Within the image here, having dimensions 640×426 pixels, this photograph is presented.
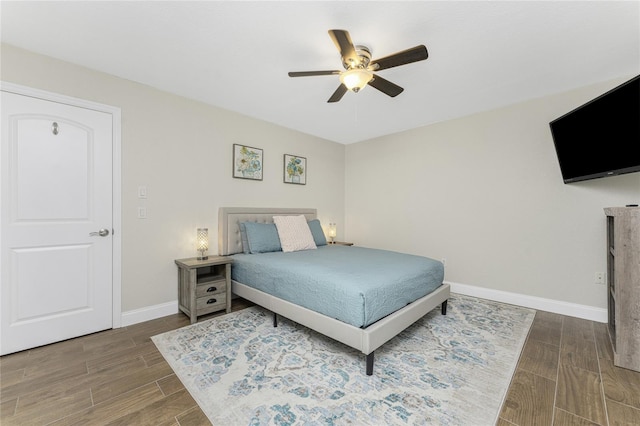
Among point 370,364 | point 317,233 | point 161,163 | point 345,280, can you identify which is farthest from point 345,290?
point 161,163

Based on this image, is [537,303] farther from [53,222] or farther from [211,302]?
[53,222]

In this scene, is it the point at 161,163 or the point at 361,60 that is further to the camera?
the point at 161,163

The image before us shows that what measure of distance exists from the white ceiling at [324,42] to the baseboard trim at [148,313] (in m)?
2.42

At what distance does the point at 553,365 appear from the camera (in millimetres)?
2010

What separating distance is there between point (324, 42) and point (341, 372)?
2540mm

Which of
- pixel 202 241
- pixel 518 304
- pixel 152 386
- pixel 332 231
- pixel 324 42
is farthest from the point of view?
pixel 332 231

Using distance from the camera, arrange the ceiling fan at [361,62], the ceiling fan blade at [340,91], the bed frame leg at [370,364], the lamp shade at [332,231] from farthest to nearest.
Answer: the lamp shade at [332,231]
the ceiling fan blade at [340,91]
the bed frame leg at [370,364]
the ceiling fan at [361,62]

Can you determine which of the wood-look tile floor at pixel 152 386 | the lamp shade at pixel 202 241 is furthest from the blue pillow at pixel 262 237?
the wood-look tile floor at pixel 152 386

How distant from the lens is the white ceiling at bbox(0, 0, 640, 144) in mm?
1785

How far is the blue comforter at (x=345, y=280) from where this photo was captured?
195cm

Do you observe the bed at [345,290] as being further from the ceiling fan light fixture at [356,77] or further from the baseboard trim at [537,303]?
the ceiling fan light fixture at [356,77]

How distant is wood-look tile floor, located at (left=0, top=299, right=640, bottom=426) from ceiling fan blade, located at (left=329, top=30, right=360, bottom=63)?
2416 mm

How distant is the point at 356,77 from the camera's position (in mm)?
2051

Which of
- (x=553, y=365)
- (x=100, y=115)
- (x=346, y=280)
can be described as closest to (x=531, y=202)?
(x=553, y=365)
